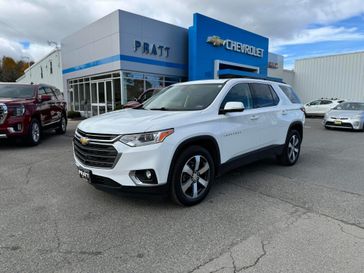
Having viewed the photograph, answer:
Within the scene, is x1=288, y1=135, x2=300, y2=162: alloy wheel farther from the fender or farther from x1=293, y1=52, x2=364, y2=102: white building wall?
x1=293, y1=52, x2=364, y2=102: white building wall

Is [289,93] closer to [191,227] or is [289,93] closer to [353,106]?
[191,227]

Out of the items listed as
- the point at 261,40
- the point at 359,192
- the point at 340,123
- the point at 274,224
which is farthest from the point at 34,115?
the point at 261,40

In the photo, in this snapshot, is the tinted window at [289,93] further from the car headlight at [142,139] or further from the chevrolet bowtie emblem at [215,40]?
the chevrolet bowtie emblem at [215,40]

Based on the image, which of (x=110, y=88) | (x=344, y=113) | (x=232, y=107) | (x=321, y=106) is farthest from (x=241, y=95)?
(x=321, y=106)

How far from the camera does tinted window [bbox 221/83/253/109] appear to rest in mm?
4690

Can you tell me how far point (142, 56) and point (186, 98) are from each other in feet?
45.1

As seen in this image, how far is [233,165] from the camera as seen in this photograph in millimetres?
4664

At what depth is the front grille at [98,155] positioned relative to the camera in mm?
3585

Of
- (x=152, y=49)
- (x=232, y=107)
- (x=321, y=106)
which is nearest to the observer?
(x=232, y=107)

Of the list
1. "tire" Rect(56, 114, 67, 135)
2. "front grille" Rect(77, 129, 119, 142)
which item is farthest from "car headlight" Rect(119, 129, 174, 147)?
"tire" Rect(56, 114, 67, 135)

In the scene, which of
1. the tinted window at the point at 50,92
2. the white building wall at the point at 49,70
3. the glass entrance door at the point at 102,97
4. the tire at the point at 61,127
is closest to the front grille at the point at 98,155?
the tinted window at the point at 50,92

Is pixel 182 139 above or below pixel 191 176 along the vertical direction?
above

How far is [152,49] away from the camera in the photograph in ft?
59.2

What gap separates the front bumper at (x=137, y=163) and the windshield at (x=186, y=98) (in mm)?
1106
